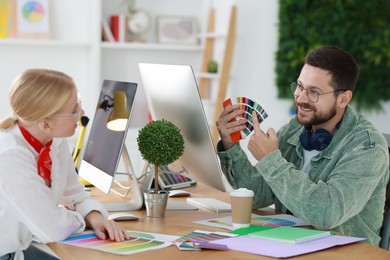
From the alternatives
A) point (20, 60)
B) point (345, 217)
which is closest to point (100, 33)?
point (20, 60)

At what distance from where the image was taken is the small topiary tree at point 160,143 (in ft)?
6.79

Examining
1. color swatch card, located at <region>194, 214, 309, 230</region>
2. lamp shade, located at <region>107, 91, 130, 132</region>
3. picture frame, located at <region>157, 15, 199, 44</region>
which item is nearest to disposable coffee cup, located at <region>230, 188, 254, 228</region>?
color swatch card, located at <region>194, 214, 309, 230</region>

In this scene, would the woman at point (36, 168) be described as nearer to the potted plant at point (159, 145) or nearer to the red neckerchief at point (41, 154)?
the red neckerchief at point (41, 154)

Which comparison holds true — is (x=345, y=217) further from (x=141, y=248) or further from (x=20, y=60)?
(x=20, y=60)

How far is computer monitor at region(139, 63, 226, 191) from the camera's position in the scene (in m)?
2.17

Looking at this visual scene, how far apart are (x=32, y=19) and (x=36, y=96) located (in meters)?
2.95

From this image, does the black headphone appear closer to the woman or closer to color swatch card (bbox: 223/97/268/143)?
color swatch card (bbox: 223/97/268/143)

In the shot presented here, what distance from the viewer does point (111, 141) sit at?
224cm

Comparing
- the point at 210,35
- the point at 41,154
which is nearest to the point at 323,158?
the point at 41,154

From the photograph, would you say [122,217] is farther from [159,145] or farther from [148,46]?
[148,46]

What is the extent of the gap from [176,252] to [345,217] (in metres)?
0.55

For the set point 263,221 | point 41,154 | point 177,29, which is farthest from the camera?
point 177,29

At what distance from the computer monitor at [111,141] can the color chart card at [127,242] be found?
12.3 inches

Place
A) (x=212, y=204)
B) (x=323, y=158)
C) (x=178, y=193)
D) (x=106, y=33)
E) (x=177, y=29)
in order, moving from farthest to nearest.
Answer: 1. (x=177, y=29)
2. (x=106, y=33)
3. (x=178, y=193)
4. (x=212, y=204)
5. (x=323, y=158)
